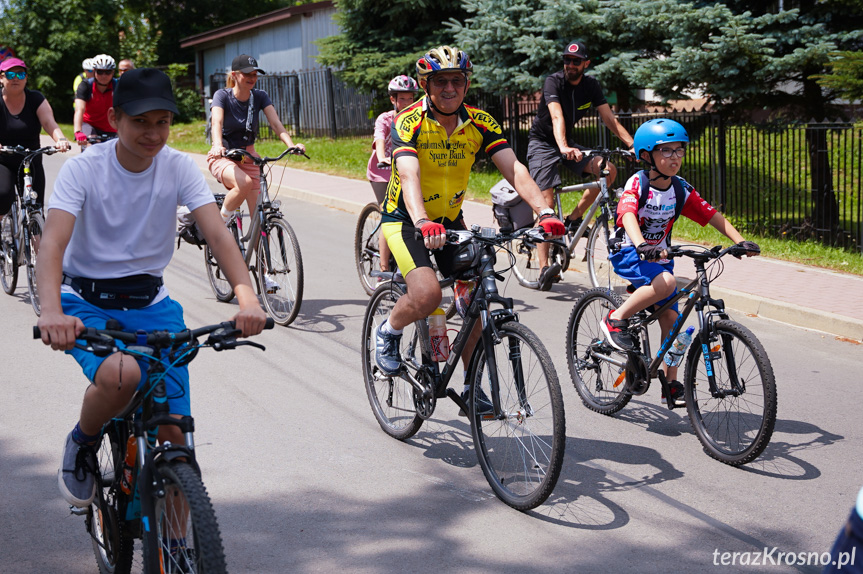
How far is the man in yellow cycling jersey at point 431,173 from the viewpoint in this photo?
4980 mm

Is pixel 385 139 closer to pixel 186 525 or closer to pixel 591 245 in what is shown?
pixel 591 245

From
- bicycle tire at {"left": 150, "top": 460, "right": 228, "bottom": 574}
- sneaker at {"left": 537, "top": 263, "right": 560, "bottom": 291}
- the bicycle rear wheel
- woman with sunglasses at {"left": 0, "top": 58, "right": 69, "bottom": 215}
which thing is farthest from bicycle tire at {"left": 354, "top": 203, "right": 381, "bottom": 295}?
bicycle tire at {"left": 150, "top": 460, "right": 228, "bottom": 574}

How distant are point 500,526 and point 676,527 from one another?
806 mm

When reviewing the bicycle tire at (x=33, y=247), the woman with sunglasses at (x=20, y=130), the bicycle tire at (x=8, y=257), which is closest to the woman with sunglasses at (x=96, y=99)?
the woman with sunglasses at (x=20, y=130)

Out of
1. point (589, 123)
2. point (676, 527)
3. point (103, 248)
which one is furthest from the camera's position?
point (589, 123)

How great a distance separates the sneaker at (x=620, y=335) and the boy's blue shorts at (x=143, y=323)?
2.78 m

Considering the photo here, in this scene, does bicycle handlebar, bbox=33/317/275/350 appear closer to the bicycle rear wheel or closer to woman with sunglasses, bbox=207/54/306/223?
woman with sunglasses, bbox=207/54/306/223

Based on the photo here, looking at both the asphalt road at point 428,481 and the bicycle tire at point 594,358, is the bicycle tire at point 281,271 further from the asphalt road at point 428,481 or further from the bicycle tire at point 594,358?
the bicycle tire at point 594,358

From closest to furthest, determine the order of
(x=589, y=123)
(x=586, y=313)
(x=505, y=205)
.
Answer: (x=586, y=313) → (x=505, y=205) → (x=589, y=123)

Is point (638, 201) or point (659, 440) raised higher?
point (638, 201)

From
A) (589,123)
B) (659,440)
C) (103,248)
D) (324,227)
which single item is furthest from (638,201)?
(589,123)

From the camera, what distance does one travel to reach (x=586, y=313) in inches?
244

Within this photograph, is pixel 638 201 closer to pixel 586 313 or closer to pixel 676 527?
pixel 586 313

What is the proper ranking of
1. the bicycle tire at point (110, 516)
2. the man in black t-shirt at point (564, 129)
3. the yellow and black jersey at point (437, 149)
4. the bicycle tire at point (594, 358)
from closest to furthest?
the bicycle tire at point (110, 516) < the yellow and black jersey at point (437, 149) < the bicycle tire at point (594, 358) < the man in black t-shirt at point (564, 129)
